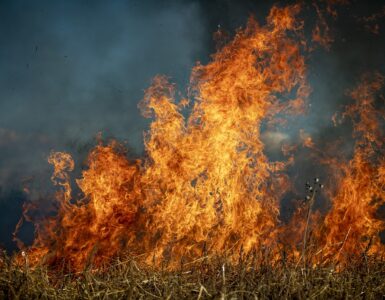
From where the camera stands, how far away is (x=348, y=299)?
3.28m

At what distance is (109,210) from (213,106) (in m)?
5.63

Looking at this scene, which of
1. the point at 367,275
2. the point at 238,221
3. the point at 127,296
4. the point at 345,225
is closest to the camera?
the point at 127,296

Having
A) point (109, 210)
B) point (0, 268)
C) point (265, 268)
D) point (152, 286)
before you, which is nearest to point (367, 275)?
point (265, 268)

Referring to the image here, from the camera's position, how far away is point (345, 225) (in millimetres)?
13414

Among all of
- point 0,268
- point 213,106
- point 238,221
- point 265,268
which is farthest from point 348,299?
point 213,106

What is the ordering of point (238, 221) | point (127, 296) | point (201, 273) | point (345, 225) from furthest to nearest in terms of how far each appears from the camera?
point (345, 225), point (238, 221), point (201, 273), point (127, 296)

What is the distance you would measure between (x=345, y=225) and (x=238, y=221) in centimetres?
425

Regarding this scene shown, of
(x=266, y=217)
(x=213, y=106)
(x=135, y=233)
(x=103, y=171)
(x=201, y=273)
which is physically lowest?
(x=201, y=273)

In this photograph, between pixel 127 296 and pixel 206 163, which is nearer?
pixel 127 296

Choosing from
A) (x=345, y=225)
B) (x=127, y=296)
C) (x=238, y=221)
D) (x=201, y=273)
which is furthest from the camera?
(x=345, y=225)

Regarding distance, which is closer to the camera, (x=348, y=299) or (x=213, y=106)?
(x=348, y=299)

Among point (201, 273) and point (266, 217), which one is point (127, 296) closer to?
point (201, 273)

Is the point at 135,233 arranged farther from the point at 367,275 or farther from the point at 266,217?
the point at 367,275

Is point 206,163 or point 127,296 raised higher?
point 206,163
